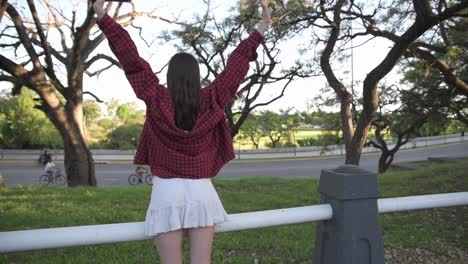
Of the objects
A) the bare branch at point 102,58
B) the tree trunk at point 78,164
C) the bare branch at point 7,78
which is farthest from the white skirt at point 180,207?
the bare branch at point 102,58

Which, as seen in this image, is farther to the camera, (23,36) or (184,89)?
(23,36)

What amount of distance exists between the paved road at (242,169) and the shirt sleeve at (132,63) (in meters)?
15.8

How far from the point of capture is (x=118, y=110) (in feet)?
123

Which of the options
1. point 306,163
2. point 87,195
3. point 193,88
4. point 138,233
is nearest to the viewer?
point 138,233

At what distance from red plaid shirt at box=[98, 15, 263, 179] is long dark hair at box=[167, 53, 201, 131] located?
0.11 ft

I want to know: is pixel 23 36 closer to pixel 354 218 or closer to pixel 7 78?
pixel 7 78

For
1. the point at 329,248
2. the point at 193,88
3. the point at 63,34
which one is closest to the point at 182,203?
the point at 193,88

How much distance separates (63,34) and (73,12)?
6.19 feet

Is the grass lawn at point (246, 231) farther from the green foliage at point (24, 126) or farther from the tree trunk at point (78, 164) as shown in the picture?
the green foliage at point (24, 126)

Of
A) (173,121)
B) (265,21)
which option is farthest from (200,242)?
(265,21)

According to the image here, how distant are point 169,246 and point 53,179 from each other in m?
17.8

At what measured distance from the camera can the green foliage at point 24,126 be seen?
28625 mm

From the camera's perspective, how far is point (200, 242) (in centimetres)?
173

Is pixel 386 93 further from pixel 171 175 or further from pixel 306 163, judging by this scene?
pixel 171 175
